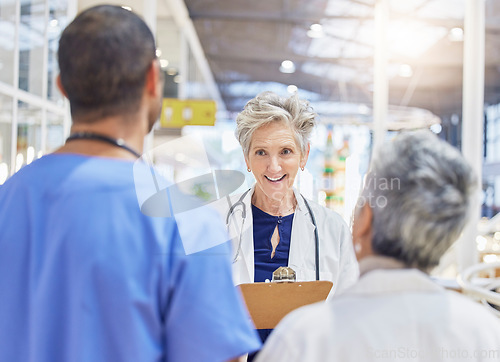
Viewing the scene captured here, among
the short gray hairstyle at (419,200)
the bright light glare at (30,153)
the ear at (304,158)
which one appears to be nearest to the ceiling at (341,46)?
the bright light glare at (30,153)

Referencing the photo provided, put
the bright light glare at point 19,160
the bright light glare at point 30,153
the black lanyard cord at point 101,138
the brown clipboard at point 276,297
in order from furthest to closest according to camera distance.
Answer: the bright light glare at point 30,153 → the bright light glare at point 19,160 → the brown clipboard at point 276,297 → the black lanyard cord at point 101,138

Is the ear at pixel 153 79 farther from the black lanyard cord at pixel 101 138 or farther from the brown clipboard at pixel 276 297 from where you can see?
the brown clipboard at pixel 276 297

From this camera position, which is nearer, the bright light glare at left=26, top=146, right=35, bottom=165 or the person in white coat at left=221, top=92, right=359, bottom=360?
the person in white coat at left=221, top=92, right=359, bottom=360

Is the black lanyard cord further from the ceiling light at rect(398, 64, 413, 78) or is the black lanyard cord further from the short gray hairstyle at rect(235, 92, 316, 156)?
the ceiling light at rect(398, 64, 413, 78)

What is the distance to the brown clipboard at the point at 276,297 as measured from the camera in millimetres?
1418

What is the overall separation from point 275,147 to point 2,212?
96 cm

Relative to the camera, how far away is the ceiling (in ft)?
23.9

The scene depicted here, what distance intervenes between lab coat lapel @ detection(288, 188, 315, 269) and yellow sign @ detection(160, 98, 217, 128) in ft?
19.4

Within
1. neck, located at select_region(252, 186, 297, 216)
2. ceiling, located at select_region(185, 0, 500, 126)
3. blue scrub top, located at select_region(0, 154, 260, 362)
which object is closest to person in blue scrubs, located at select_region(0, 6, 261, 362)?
blue scrub top, located at select_region(0, 154, 260, 362)

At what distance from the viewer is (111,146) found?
95 cm

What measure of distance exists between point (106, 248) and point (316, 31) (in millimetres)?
8850

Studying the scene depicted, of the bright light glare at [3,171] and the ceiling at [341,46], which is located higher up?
the ceiling at [341,46]

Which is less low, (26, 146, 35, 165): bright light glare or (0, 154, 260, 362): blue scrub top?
(26, 146, 35, 165): bright light glare

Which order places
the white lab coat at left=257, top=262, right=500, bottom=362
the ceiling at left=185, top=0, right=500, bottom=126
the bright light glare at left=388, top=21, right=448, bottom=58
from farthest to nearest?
the bright light glare at left=388, top=21, right=448, bottom=58 → the ceiling at left=185, top=0, right=500, bottom=126 → the white lab coat at left=257, top=262, right=500, bottom=362
